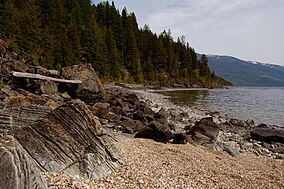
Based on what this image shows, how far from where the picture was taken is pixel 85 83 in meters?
28.0

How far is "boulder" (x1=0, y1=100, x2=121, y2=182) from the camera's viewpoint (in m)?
7.49

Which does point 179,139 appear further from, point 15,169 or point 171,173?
point 15,169

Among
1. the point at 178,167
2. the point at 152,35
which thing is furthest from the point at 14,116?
the point at 152,35

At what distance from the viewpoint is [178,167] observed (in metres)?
9.30

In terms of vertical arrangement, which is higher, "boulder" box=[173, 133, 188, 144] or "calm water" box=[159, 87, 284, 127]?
"boulder" box=[173, 133, 188, 144]

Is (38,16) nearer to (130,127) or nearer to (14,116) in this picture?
(130,127)

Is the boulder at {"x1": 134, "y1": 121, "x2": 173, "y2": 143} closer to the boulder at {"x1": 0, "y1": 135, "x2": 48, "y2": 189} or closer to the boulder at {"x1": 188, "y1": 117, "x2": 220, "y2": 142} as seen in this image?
the boulder at {"x1": 188, "y1": 117, "x2": 220, "y2": 142}

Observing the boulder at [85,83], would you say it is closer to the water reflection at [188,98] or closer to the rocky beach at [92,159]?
the rocky beach at [92,159]

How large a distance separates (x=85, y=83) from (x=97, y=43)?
51.0m

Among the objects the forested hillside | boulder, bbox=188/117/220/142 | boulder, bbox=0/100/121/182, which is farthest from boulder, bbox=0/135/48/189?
the forested hillside

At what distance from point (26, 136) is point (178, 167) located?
4.30 meters

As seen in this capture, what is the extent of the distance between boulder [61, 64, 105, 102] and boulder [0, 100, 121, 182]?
19.5 metres

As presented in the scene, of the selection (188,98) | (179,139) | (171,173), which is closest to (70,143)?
(171,173)

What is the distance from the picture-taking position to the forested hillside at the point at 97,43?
57.9 metres
